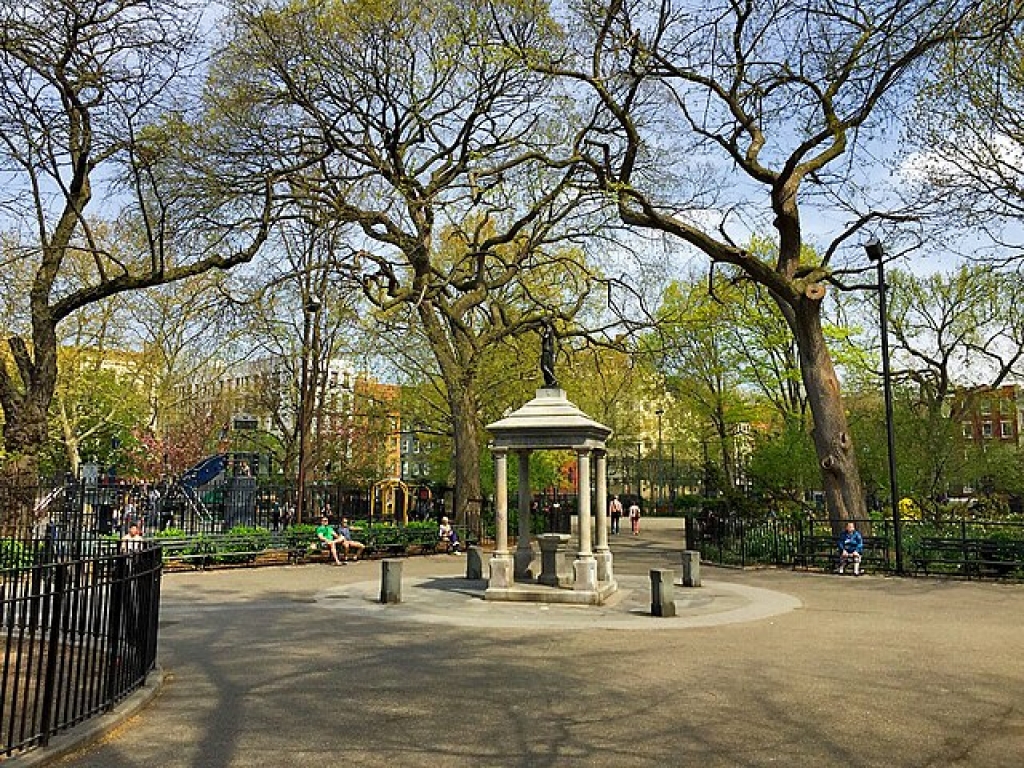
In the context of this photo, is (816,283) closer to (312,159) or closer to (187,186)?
(312,159)

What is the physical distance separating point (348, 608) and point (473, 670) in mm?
5666

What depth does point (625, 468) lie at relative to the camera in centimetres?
6094

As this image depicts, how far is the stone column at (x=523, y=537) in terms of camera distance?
17.9m

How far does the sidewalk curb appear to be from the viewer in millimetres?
5871

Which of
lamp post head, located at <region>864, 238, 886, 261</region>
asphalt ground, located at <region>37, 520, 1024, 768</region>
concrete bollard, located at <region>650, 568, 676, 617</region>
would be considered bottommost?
asphalt ground, located at <region>37, 520, 1024, 768</region>

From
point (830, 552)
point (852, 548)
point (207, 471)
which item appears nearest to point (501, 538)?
point (852, 548)

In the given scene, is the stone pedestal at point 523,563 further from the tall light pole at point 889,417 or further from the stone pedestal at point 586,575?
the tall light pole at point 889,417

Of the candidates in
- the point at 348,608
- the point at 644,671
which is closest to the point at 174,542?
the point at 348,608

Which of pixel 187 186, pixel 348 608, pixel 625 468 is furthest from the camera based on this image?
pixel 625 468

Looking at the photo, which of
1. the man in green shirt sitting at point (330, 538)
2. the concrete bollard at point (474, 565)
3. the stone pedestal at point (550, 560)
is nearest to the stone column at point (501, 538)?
the stone pedestal at point (550, 560)

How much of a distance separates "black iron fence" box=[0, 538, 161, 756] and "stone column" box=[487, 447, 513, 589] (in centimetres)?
Result: 750

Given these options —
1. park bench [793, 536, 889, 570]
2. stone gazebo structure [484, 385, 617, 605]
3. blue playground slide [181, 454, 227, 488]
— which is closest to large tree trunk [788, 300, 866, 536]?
park bench [793, 536, 889, 570]

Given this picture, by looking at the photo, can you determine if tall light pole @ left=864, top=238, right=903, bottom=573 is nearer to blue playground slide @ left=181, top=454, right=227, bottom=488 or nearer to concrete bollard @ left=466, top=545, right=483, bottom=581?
concrete bollard @ left=466, top=545, right=483, bottom=581

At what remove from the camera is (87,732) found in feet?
21.3
